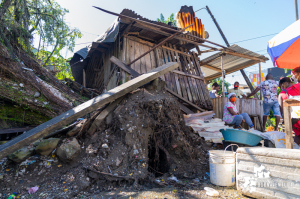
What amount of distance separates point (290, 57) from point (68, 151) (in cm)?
530

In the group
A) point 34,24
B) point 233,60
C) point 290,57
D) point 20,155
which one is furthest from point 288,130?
point 34,24

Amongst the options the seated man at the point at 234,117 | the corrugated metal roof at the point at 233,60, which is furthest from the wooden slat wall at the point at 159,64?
the seated man at the point at 234,117

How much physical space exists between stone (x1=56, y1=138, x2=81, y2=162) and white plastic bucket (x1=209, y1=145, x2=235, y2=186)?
7.26 ft

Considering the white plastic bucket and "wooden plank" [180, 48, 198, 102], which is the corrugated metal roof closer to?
"wooden plank" [180, 48, 198, 102]

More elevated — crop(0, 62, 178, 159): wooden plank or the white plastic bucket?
crop(0, 62, 178, 159): wooden plank

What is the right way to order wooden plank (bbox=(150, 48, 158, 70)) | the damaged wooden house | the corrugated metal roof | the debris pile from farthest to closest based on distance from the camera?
the corrugated metal roof
wooden plank (bbox=(150, 48, 158, 70))
the damaged wooden house
the debris pile

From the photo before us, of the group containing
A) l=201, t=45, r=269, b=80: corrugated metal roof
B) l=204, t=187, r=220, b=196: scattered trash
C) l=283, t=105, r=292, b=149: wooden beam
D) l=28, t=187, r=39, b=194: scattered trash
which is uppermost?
l=201, t=45, r=269, b=80: corrugated metal roof

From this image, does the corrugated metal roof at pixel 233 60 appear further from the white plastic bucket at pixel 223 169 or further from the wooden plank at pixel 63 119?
the white plastic bucket at pixel 223 169

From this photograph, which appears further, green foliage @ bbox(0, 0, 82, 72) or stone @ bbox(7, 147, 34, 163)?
green foliage @ bbox(0, 0, 82, 72)

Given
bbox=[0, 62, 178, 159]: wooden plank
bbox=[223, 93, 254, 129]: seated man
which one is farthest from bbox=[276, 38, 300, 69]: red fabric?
bbox=[0, 62, 178, 159]: wooden plank

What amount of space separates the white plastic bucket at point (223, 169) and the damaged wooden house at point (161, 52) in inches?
132

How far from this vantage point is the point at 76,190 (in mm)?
2443

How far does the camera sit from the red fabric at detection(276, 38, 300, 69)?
4.03m

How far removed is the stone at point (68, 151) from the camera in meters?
2.74
